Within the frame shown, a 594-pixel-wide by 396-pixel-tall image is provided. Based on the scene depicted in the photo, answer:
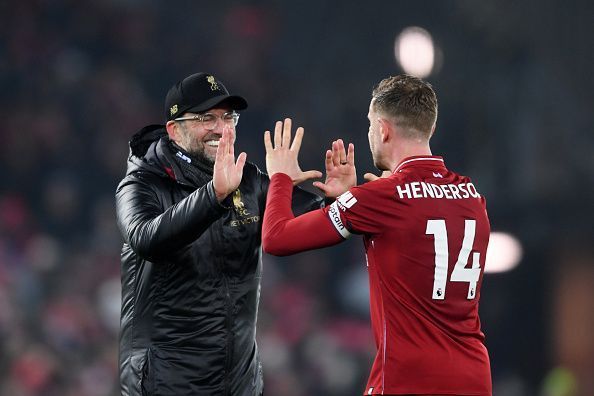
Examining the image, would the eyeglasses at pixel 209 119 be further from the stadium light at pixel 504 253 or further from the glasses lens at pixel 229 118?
the stadium light at pixel 504 253

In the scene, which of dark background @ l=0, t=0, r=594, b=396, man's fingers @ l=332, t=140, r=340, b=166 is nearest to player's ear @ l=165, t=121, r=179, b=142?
man's fingers @ l=332, t=140, r=340, b=166

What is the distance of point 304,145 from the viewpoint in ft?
33.9

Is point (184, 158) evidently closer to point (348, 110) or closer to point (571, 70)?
point (348, 110)

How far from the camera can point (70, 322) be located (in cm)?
837

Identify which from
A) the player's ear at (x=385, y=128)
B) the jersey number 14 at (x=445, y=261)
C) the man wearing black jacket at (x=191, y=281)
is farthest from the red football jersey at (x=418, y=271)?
the man wearing black jacket at (x=191, y=281)

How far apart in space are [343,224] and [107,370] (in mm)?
5296

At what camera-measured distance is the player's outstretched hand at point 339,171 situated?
389 cm

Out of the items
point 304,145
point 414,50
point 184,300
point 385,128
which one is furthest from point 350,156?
point 414,50

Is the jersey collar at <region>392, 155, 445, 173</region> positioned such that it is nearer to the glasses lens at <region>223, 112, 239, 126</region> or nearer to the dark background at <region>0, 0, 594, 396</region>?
the glasses lens at <region>223, 112, 239, 126</region>

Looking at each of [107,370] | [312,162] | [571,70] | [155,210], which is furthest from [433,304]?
[571,70]

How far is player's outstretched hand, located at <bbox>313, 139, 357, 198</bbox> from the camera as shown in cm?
389

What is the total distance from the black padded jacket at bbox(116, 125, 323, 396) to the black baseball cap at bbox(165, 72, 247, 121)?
0.67ft

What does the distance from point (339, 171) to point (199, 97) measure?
659 mm

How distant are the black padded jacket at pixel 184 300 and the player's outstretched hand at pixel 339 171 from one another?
36 cm
